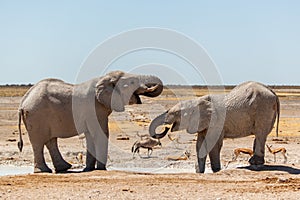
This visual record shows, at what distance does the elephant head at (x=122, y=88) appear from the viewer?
16.6m

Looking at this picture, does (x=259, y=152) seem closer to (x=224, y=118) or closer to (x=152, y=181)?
(x=224, y=118)

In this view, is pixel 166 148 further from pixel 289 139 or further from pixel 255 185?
pixel 255 185

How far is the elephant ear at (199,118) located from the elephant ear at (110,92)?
1.90 metres

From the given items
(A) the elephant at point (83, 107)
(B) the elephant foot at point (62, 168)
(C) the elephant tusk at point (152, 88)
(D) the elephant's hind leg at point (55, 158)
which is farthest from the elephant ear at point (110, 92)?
(B) the elephant foot at point (62, 168)

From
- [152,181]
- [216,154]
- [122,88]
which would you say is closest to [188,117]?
[216,154]

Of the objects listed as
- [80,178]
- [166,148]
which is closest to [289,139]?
[166,148]

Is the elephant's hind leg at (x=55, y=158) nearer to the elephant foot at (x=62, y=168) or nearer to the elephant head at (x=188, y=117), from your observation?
the elephant foot at (x=62, y=168)

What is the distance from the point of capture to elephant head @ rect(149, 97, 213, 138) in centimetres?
1681

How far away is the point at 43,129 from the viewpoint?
16.7 metres

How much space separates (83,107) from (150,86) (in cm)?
185

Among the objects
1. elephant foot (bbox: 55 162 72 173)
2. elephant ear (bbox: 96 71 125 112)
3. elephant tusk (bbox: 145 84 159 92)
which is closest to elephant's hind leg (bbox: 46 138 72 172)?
elephant foot (bbox: 55 162 72 173)

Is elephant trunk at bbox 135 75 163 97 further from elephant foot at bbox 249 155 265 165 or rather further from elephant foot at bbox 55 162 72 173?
elephant foot at bbox 249 155 265 165

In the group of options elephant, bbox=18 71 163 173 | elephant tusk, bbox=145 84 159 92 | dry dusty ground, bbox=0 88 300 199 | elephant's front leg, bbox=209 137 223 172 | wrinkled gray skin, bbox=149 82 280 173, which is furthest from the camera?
elephant's front leg, bbox=209 137 223 172

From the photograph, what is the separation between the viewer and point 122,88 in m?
16.8
